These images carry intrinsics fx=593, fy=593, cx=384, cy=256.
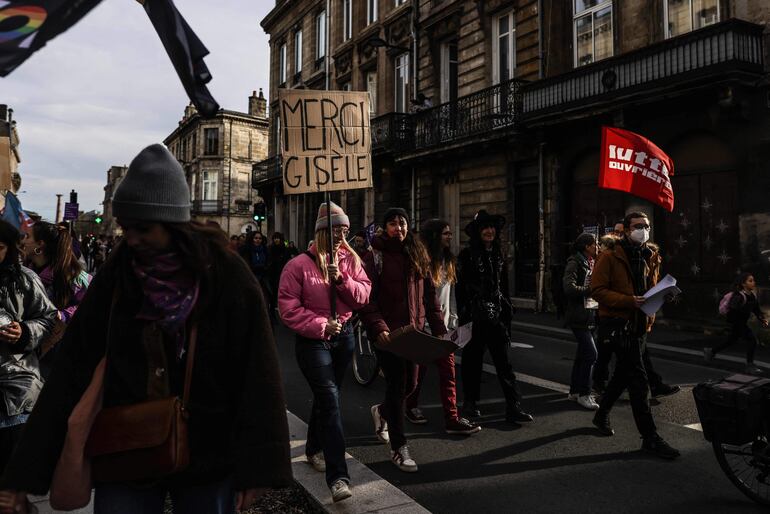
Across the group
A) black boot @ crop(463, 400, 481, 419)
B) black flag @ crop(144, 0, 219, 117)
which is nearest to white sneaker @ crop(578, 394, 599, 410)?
black boot @ crop(463, 400, 481, 419)

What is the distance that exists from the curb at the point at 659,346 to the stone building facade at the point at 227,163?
133ft

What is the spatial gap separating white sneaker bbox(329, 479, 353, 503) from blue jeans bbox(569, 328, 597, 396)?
317 centimetres

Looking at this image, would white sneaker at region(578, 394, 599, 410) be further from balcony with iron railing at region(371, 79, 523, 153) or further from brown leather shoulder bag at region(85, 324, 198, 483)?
balcony with iron railing at region(371, 79, 523, 153)

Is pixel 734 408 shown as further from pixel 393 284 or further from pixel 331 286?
pixel 331 286

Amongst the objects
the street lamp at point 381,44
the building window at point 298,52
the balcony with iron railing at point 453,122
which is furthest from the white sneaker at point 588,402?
the building window at point 298,52

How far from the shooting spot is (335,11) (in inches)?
1023

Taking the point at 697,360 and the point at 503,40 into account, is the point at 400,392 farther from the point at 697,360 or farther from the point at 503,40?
the point at 503,40

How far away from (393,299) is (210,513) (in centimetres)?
274

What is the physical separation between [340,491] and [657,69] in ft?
37.6

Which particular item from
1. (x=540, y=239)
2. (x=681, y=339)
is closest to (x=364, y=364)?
(x=681, y=339)

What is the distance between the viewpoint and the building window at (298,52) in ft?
97.9

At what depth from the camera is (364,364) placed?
6.98 meters

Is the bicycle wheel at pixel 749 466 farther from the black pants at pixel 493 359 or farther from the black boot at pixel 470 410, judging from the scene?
the black boot at pixel 470 410

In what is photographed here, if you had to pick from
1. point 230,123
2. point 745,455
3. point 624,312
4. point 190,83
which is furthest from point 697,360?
point 230,123
